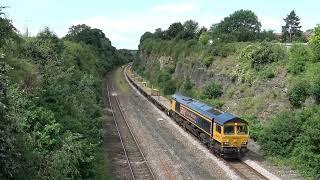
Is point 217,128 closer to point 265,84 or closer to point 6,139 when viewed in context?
point 265,84

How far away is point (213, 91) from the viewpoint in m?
45.1

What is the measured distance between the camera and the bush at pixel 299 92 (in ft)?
101

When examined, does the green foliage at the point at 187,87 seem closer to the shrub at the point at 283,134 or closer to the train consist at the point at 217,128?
the train consist at the point at 217,128

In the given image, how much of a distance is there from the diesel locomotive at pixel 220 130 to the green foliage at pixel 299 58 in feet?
24.8

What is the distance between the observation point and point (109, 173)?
2466 cm

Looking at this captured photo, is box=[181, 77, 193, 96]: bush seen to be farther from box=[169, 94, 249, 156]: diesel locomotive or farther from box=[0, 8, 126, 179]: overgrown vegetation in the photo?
box=[0, 8, 126, 179]: overgrown vegetation

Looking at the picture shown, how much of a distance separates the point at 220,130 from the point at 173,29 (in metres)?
69.4

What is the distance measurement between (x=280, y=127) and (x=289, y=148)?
1.45m

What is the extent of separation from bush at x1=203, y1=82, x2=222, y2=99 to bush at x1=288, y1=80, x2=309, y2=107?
1378 centimetres

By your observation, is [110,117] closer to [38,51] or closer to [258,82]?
[38,51]

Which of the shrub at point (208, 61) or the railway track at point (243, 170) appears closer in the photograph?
the railway track at point (243, 170)

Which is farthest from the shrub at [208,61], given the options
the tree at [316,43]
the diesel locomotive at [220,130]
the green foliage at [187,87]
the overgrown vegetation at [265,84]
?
the diesel locomotive at [220,130]

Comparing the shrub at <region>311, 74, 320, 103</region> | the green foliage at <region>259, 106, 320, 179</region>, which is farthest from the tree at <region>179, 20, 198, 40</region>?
the green foliage at <region>259, 106, 320, 179</region>

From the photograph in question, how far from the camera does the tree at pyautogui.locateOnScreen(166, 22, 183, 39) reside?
309 ft
